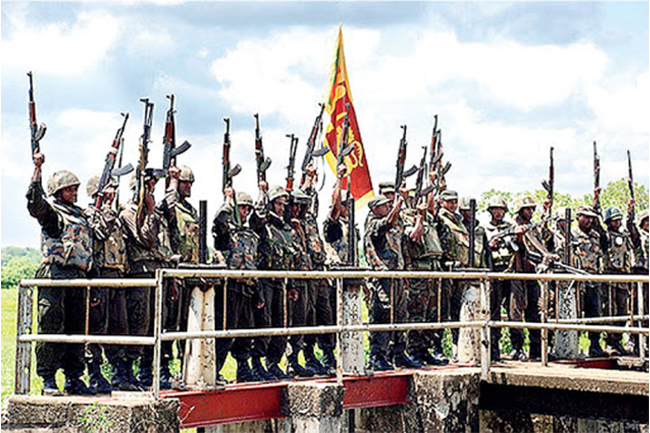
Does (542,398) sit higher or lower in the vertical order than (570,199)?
lower

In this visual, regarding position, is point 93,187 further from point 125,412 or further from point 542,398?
point 542,398

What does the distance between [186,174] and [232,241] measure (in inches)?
29.8

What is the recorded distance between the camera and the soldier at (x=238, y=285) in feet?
34.9

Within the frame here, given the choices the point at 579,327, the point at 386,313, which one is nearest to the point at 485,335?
the point at 386,313

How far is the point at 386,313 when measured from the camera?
1191 centimetres

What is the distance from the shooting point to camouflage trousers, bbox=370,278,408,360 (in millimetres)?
11742

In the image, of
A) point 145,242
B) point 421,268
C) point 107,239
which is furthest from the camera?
point 421,268

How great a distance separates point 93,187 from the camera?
10578mm

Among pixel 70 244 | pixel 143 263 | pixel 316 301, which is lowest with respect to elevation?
pixel 316 301

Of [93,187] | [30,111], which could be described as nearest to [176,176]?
[93,187]

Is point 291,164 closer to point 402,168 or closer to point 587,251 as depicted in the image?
point 402,168

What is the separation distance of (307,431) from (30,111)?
3553 mm

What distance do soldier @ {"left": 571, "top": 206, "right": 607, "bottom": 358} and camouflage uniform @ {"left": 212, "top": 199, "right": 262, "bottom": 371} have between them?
207 inches

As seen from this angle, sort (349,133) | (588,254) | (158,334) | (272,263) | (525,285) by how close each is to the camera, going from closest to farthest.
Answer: (158,334), (272,263), (525,285), (588,254), (349,133)
